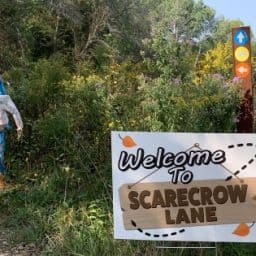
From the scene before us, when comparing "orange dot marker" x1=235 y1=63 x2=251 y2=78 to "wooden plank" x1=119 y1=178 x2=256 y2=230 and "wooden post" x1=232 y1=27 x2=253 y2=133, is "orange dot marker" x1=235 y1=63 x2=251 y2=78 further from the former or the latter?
"wooden plank" x1=119 y1=178 x2=256 y2=230

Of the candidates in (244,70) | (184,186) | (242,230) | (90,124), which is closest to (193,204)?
(184,186)

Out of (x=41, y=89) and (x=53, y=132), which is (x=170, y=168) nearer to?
(x=53, y=132)

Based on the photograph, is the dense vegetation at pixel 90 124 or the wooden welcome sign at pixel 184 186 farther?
the dense vegetation at pixel 90 124

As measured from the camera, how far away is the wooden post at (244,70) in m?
5.31

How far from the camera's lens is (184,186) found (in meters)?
4.49

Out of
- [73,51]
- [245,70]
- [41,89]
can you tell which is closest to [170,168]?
[245,70]

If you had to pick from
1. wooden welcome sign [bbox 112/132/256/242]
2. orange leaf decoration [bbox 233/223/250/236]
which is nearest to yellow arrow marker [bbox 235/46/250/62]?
wooden welcome sign [bbox 112/132/256/242]

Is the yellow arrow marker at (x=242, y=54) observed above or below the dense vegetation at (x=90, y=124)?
above

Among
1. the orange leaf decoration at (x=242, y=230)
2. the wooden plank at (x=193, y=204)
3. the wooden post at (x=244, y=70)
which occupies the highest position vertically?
the wooden post at (x=244, y=70)

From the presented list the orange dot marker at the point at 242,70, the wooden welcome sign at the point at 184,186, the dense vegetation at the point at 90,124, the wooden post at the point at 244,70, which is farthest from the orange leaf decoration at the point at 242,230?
the orange dot marker at the point at 242,70

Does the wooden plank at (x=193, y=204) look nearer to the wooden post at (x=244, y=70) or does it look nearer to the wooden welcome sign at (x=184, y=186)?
the wooden welcome sign at (x=184, y=186)

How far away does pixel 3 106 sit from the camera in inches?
251

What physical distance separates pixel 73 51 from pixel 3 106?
1428cm

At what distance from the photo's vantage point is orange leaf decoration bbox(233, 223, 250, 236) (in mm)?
4434
